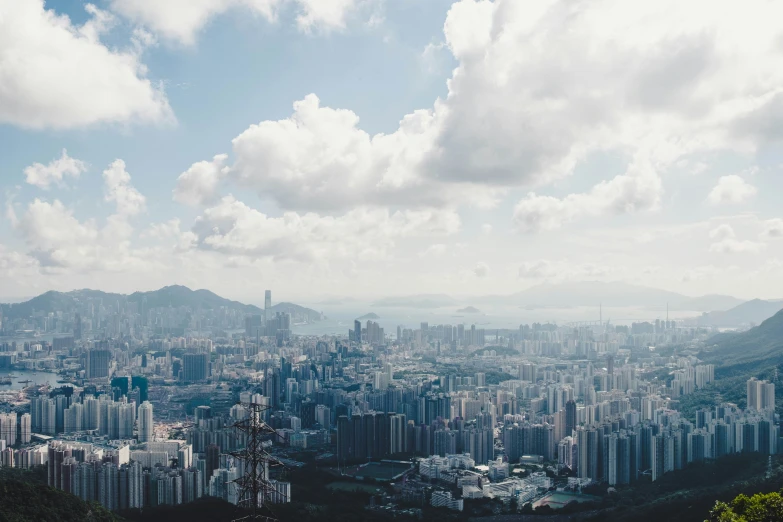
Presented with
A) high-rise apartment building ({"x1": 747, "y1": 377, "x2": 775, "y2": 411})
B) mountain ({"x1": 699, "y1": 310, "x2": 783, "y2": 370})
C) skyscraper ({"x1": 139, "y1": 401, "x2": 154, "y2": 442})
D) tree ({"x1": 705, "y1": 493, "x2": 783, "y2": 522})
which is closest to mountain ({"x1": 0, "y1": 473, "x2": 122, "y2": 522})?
tree ({"x1": 705, "y1": 493, "x2": 783, "y2": 522})

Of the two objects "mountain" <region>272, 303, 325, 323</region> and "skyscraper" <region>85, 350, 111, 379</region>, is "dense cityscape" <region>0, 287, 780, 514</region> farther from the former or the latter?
"mountain" <region>272, 303, 325, 323</region>

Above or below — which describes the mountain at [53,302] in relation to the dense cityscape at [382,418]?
above

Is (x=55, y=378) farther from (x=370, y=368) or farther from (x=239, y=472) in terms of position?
(x=239, y=472)

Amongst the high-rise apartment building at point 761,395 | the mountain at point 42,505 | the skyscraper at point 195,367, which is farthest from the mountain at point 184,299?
the mountain at point 42,505

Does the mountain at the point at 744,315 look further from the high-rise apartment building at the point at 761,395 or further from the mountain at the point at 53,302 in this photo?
the mountain at the point at 53,302

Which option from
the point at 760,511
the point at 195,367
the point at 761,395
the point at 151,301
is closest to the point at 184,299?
the point at 151,301

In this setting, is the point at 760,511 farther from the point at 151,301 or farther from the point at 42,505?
the point at 151,301

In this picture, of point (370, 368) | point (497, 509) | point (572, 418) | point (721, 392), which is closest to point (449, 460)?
point (497, 509)
